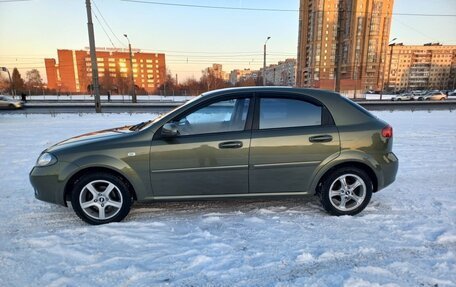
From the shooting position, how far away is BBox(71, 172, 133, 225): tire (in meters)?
3.24

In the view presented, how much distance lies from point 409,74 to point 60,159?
424 feet

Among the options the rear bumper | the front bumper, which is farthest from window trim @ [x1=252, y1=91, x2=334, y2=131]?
the front bumper

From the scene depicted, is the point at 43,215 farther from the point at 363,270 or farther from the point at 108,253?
the point at 363,270

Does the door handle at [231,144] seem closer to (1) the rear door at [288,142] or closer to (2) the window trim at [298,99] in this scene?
(1) the rear door at [288,142]

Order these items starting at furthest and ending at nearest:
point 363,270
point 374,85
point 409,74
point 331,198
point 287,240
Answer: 1. point 409,74
2. point 374,85
3. point 331,198
4. point 287,240
5. point 363,270

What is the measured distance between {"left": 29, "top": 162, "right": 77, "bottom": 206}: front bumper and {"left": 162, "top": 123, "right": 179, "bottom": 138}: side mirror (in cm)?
112

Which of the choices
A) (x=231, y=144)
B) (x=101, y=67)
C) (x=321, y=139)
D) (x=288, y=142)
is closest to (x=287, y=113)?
(x=288, y=142)

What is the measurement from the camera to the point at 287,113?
3438mm

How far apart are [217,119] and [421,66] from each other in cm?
13116

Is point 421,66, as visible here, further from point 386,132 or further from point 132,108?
point 386,132

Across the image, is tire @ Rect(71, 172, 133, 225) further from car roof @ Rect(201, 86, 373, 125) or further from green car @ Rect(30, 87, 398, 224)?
car roof @ Rect(201, 86, 373, 125)

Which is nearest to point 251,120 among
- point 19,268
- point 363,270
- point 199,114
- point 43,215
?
point 199,114

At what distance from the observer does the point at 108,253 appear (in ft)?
9.05

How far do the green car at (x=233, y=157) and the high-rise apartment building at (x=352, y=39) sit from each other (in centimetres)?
7668
